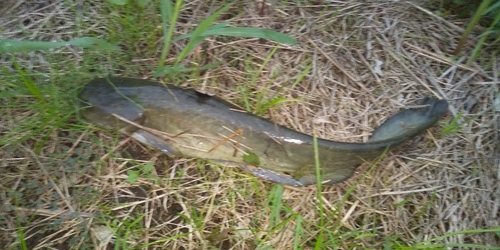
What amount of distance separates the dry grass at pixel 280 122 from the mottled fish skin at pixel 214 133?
83 millimetres

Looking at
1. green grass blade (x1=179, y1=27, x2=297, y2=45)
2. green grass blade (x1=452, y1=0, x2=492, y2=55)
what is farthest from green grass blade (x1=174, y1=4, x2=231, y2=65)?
green grass blade (x1=452, y1=0, x2=492, y2=55)

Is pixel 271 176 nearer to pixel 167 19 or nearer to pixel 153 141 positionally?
pixel 153 141

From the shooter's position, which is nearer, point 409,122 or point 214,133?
point 214,133

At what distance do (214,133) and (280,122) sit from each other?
0.40m

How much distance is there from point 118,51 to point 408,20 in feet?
5.85

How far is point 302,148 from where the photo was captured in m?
2.44

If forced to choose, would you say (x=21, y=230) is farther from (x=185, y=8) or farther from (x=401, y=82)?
(x=401, y=82)

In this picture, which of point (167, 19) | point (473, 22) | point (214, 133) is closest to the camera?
point (214, 133)

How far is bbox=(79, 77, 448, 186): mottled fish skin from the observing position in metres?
2.43

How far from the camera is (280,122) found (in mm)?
2645

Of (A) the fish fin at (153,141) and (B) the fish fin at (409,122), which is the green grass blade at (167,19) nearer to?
(A) the fish fin at (153,141)

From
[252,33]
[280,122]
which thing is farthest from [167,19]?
[280,122]

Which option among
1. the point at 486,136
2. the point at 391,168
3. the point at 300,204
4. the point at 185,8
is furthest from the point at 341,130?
the point at 185,8

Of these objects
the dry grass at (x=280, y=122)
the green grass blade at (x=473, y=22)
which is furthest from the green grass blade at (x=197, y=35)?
the green grass blade at (x=473, y=22)
